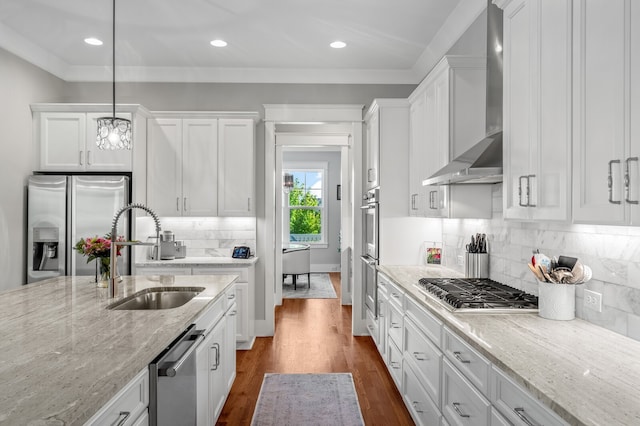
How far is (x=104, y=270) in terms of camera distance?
108 inches

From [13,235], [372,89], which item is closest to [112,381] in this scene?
[13,235]

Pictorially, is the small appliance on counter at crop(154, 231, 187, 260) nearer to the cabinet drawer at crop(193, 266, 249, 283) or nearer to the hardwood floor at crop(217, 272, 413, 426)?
the cabinet drawer at crop(193, 266, 249, 283)

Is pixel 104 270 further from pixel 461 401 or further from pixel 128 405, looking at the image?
pixel 461 401

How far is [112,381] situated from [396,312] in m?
2.38

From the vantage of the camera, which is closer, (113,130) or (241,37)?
(113,130)

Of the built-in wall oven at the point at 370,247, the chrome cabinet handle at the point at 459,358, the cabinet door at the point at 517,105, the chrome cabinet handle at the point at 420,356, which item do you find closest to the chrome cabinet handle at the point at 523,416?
the chrome cabinet handle at the point at 459,358

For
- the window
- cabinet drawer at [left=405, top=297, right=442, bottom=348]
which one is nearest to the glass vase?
cabinet drawer at [left=405, top=297, right=442, bottom=348]

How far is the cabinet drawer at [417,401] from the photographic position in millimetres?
2383

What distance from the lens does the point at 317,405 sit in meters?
3.18

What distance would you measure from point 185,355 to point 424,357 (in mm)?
1408

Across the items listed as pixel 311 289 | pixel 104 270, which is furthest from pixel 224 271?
pixel 311 289

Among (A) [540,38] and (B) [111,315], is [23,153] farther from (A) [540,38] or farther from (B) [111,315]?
(A) [540,38]

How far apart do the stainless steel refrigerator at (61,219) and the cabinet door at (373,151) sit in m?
2.50

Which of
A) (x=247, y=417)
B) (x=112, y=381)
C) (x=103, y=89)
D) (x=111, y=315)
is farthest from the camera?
(x=103, y=89)
